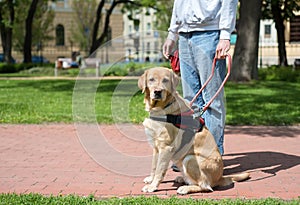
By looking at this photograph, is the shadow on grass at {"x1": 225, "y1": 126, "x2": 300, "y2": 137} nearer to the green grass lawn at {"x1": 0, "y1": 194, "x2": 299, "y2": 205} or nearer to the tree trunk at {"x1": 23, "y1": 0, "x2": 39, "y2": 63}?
the green grass lawn at {"x1": 0, "y1": 194, "x2": 299, "y2": 205}

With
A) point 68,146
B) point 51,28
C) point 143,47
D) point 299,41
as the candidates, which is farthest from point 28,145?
point 51,28

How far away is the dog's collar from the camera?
14.7ft

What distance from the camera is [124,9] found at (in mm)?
35719

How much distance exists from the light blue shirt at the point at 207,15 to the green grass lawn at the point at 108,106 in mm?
954

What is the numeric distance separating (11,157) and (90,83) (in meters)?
1.49

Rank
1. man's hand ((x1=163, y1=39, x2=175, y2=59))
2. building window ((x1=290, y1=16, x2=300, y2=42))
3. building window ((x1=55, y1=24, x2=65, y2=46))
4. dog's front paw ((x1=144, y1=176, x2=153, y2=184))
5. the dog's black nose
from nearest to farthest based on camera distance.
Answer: the dog's black nose, dog's front paw ((x1=144, y1=176, x2=153, y2=184)), man's hand ((x1=163, y1=39, x2=175, y2=59)), building window ((x1=290, y1=16, x2=300, y2=42)), building window ((x1=55, y1=24, x2=65, y2=46))

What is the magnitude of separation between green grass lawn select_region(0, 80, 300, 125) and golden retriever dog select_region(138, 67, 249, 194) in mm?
929

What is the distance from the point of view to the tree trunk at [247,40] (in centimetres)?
1852

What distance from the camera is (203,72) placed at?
502cm

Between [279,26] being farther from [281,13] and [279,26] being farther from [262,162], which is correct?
[262,162]

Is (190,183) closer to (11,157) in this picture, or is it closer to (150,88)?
(150,88)

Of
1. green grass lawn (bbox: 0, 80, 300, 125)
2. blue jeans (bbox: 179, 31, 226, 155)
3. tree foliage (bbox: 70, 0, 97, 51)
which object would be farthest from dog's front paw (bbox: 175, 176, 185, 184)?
tree foliage (bbox: 70, 0, 97, 51)

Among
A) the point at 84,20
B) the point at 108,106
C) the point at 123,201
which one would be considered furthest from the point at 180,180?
the point at 84,20

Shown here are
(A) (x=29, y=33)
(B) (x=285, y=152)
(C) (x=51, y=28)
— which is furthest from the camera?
(C) (x=51, y=28)
